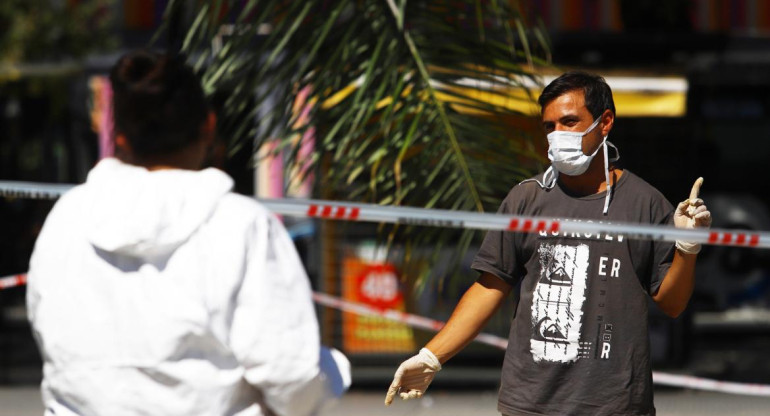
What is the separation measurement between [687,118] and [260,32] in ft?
17.8

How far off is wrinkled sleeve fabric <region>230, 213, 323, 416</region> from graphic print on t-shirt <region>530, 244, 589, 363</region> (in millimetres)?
999

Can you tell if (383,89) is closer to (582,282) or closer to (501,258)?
(501,258)

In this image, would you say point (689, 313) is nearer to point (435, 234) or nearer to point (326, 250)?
point (326, 250)

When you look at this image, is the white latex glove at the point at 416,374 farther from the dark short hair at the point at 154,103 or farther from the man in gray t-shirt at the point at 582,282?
the dark short hair at the point at 154,103

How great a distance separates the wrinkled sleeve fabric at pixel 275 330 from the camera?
2090mm

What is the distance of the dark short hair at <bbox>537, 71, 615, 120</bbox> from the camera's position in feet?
10.3

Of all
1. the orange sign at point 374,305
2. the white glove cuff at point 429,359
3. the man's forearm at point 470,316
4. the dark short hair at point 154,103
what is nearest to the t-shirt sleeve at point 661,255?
the man's forearm at point 470,316

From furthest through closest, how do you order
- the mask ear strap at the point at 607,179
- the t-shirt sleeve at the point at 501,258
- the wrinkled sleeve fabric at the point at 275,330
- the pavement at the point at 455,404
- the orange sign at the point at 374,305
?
the orange sign at the point at 374,305
the pavement at the point at 455,404
the t-shirt sleeve at the point at 501,258
the mask ear strap at the point at 607,179
the wrinkled sleeve fabric at the point at 275,330

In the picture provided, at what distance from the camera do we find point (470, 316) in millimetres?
3186

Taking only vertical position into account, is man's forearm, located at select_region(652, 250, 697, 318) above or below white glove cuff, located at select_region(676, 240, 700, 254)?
below

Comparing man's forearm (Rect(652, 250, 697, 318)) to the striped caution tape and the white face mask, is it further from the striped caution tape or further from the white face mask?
the white face mask

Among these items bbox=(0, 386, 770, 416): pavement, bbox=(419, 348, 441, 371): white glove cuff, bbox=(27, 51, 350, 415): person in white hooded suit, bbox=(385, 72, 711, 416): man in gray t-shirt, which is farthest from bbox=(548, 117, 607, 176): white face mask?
bbox=(0, 386, 770, 416): pavement

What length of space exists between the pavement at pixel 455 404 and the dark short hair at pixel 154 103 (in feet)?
20.0

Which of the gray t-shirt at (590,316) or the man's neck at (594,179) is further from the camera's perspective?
the man's neck at (594,179)
